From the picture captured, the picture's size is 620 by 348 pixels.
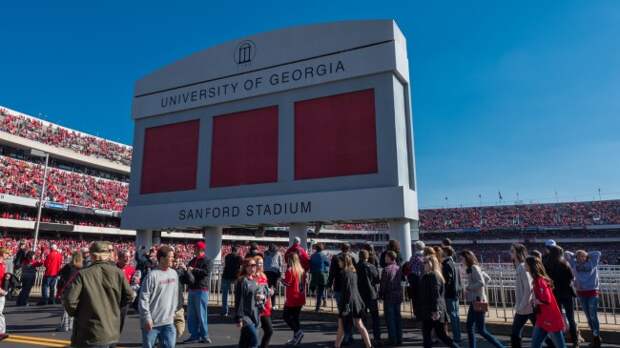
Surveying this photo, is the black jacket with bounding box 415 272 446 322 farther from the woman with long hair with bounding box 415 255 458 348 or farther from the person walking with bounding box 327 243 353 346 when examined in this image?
the person walking with bounding box 327 243 353 346

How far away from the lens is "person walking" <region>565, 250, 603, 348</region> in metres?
Result: 7.49

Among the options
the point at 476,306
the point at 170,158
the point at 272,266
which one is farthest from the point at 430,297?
the point at 170,158

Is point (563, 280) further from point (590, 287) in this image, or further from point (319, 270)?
point (319, 270)

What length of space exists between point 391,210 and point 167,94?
480 inches

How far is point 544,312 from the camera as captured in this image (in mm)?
5562

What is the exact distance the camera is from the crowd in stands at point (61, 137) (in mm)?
40031

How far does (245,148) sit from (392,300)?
38.1ft

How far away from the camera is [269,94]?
17750 millimetres

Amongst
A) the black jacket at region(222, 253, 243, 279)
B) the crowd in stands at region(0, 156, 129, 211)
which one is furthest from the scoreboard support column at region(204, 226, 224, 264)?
the crowd in stands at region(0, 156, 129, 211)

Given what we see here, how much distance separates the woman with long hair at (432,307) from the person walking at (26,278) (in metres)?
13.0

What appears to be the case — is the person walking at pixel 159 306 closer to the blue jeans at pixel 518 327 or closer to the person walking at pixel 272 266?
the blue jeans at pixel 518 327

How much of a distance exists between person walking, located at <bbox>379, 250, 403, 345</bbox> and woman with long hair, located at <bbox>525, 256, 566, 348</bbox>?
2538mm

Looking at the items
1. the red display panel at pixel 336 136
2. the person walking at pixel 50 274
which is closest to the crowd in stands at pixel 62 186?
the person walking at pixel 50 274

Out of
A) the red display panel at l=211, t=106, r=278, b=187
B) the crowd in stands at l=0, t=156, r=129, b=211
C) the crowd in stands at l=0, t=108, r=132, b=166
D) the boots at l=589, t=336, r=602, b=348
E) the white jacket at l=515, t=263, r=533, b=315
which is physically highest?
the crowd in stands at l=0, t=108, r=132, b=166
